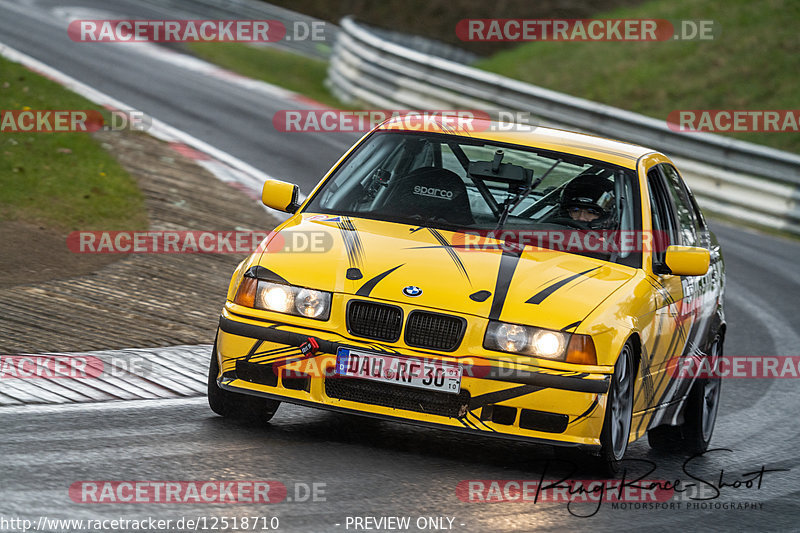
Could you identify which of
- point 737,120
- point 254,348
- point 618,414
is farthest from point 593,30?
point 254,348

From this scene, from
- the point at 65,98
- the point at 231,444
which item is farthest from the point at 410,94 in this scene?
the point at 231,444

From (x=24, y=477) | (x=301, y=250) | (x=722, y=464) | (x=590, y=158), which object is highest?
(x=590, y=158)

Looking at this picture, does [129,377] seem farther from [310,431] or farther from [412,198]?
[412,198]

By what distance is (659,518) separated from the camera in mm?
5949

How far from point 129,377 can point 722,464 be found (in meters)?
3.47

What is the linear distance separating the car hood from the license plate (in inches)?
11.0

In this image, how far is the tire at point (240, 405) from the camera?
647 cm

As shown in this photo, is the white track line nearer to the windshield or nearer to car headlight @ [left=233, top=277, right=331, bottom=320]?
the windshield

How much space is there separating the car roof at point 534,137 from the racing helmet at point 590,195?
152 mm

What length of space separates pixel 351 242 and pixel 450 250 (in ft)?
1.64
